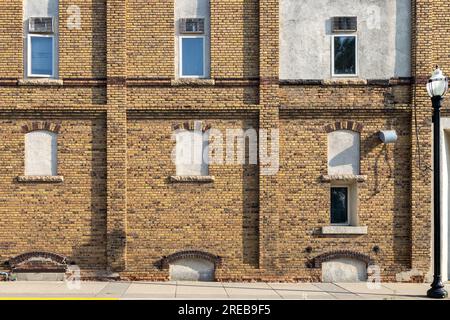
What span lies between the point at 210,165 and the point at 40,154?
4263 millimetres

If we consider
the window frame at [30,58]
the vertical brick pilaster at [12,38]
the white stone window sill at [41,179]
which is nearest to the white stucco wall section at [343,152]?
the white stone window sill at [41,179]

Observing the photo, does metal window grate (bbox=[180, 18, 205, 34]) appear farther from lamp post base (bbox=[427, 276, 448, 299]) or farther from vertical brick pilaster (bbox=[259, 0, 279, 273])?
lamp post base (bbox=[427, 276, 448, 299])

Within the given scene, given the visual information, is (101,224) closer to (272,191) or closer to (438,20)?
(272,191)

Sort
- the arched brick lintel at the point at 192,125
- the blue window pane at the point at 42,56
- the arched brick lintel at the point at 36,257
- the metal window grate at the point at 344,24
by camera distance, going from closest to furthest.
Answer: the arched brick lintel at the point at 36,257, the arched brick lintel at the point at 192,125, the blue window pane at the point at 42,56, the metal window grate at the point at 344,24

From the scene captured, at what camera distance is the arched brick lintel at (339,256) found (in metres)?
13.1

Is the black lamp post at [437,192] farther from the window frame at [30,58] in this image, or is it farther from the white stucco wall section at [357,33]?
the window frame at [30,58]

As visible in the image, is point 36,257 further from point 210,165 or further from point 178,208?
point 210,165

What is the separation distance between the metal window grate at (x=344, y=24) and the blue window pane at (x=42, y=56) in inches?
287

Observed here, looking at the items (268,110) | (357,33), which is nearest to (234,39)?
(268,110)

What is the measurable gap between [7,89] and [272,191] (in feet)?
23.3

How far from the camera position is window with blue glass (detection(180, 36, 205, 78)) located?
13414 mm

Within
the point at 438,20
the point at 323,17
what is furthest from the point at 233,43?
the point at 438,20

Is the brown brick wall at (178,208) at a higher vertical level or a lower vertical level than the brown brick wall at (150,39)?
lower

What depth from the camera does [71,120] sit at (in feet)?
43.1
